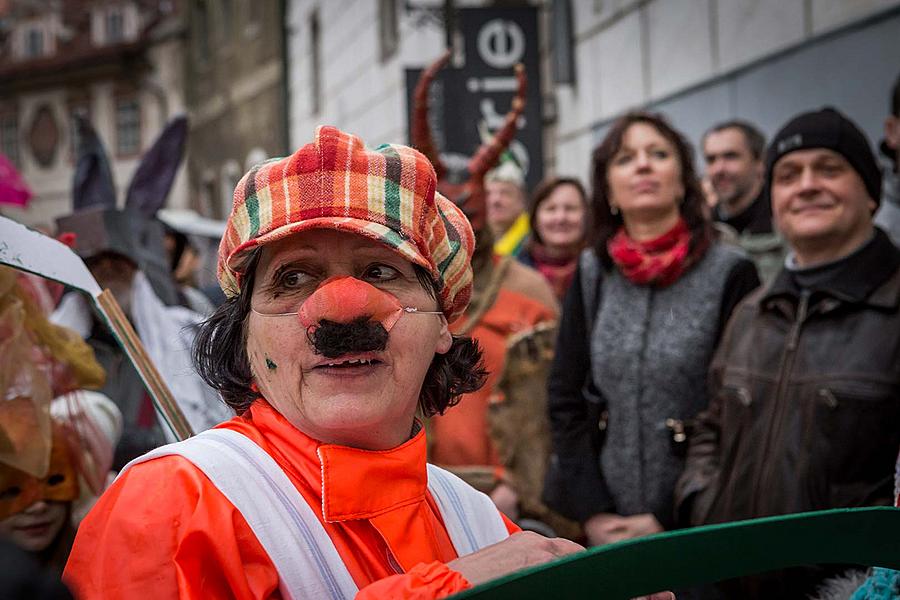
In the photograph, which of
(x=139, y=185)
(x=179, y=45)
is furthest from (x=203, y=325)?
(x=179, y=45)

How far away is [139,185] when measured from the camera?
14.0ft

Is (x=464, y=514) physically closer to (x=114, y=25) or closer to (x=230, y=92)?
(x=230, y=92)

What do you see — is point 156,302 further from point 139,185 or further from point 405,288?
point 405,288

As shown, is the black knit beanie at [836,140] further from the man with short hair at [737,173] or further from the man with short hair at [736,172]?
the man with short hair at [737,173]

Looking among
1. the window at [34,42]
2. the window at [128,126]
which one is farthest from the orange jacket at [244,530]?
the window at [34,42]

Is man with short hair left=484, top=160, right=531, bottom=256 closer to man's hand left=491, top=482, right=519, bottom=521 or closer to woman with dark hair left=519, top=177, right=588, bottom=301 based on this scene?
woman with dark hair left=519, top=177, right=588, bottom=301

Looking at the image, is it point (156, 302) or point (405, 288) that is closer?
point (405, 288)

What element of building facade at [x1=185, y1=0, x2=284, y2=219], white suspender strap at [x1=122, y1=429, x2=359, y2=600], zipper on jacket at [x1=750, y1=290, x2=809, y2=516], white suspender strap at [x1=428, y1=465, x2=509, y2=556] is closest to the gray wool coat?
zipper on jacket at [x1=750, y1=290, x2=809, y2=516]

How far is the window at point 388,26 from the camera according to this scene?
12.6 meters

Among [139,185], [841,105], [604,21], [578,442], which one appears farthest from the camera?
[604,21]

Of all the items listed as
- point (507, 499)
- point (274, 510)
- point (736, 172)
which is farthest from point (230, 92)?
point (274, 510)

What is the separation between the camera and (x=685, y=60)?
23.4ft

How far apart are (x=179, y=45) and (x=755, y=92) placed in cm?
2397

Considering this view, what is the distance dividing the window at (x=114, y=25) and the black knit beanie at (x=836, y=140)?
3114 centimetres
